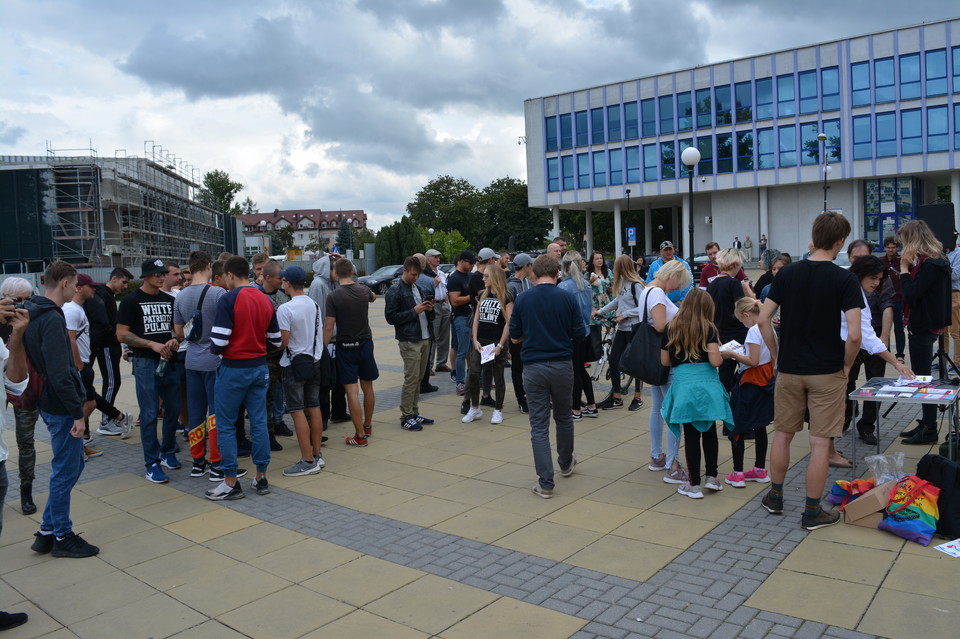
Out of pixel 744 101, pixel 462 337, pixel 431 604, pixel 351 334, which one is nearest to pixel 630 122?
pixel 744 101

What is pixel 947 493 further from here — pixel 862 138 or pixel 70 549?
pixel 862 138

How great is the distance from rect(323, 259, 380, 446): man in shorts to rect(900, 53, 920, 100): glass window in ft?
143

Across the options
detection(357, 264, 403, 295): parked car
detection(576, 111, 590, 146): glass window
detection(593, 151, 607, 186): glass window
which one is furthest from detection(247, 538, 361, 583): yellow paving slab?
detection(576, 111, 590, 146): glass window

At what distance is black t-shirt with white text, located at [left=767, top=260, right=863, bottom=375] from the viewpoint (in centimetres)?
457

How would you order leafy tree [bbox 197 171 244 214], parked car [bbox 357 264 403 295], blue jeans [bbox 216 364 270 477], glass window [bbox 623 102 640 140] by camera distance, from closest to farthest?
blue jeans [bbox 216 364 270 477]
parked car [bbox 357 264 403 295]
glass window [bbox 623 102 640 140]
leafy tree [bbox 197 171 244 214]

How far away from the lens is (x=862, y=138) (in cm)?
4216

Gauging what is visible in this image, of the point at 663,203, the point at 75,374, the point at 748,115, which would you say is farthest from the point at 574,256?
the point at 663,203

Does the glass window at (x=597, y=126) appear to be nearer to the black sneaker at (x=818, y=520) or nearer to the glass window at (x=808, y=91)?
the glass window at (x=808, y=91)

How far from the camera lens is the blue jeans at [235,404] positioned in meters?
5.81

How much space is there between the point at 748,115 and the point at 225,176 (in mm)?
79048

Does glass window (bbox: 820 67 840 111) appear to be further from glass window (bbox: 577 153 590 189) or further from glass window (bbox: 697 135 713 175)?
glass window (bbox: 577 153 590 189)

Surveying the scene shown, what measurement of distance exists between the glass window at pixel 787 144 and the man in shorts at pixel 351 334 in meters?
43.2

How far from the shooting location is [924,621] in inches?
138

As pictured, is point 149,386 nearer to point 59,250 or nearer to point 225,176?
point 59,250
